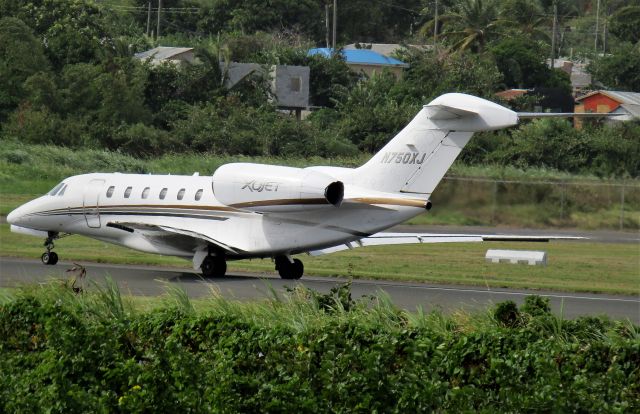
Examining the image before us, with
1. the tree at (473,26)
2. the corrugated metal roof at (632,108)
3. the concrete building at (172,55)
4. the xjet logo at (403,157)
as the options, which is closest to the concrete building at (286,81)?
the concrete building at (172,55)

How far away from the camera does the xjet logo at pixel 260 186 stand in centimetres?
2717

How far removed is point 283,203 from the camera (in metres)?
27.1

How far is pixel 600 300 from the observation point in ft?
87.2

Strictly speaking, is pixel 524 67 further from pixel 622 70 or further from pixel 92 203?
pixel 92 203

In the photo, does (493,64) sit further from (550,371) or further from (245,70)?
(550,371)

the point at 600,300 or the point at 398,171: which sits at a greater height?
the point at 398,171

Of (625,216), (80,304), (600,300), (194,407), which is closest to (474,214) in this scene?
(625,216)

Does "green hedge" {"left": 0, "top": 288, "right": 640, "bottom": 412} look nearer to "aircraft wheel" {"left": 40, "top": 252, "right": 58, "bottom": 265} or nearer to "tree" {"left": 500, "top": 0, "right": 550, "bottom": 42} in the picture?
"aircraft wheel" {"left": 40, "top": 252, "right": 58, "bottom": 265}

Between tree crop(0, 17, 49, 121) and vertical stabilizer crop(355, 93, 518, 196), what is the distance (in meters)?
→ 42.4

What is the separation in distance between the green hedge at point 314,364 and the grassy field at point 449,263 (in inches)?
540

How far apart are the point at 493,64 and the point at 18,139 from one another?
32876mm

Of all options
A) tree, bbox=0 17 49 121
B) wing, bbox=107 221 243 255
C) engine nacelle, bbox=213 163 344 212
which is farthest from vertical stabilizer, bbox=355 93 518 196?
tree, bbox=0 17 49 121

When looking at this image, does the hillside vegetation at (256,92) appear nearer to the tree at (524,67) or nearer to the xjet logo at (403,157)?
the tree at (524,67)

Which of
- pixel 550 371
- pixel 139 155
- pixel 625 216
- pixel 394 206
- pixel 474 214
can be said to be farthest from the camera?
pixel 139 155
